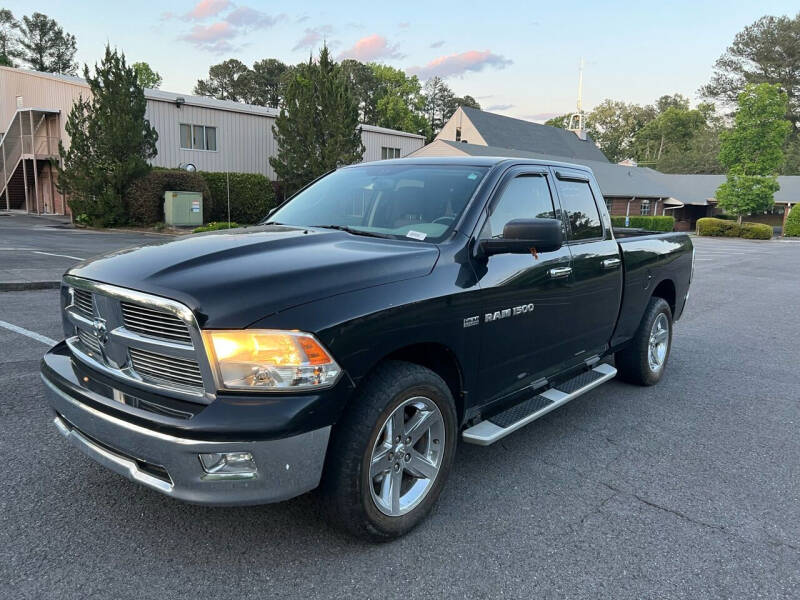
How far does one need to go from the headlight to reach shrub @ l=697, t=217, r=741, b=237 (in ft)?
141

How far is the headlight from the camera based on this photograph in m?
2.38

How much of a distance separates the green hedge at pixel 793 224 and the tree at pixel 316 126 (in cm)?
3529

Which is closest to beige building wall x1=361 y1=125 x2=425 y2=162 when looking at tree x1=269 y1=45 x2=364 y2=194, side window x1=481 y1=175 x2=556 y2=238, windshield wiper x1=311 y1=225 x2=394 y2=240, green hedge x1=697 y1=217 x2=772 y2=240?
tree x1=269 y1=45 x2=364 y2=194

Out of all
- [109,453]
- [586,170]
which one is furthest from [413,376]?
[586,170]

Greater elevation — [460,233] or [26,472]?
[460,233]

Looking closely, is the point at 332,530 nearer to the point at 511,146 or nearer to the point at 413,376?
the point at 413,376

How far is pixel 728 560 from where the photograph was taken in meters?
2.85

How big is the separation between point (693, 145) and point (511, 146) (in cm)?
4755

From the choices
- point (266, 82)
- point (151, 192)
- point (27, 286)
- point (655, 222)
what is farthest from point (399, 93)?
point (27, 286)

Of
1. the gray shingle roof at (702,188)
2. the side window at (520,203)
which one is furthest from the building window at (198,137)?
the gray shingle roof at (702,188)

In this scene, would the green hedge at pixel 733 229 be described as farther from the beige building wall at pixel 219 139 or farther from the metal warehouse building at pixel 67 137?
the beige building wall at pixel 219 139

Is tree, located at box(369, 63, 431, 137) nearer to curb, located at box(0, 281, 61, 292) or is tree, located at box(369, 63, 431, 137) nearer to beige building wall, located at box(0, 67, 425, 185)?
beige building wall, located at box(0, 67, 425, 185)

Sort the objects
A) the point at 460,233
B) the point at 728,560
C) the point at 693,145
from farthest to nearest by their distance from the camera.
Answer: the point at 693,145 → the point at 460,233 → the point at 728,560

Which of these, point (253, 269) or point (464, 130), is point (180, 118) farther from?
point (253, 269)
